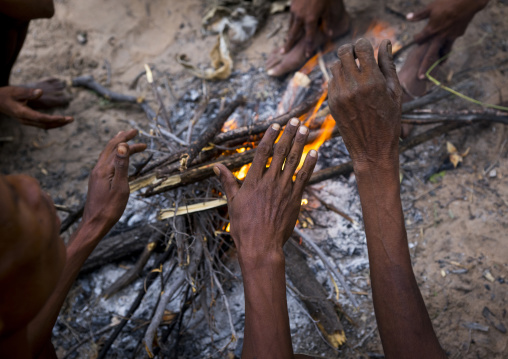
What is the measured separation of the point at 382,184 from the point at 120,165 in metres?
1.34

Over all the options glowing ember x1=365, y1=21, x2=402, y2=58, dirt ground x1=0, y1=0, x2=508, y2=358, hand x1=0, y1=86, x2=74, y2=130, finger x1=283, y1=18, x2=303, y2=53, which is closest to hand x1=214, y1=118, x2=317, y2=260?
dirt ground x1=0, y1=0, x2=508, y2=358

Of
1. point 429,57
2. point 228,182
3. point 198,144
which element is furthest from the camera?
point 429,57

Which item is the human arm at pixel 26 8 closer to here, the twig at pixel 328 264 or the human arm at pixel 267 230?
the human arm at pixel 267 230

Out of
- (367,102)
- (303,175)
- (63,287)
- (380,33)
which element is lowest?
(63,287)

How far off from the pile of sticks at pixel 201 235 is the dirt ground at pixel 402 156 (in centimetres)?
23

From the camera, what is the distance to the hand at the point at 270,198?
1.77m

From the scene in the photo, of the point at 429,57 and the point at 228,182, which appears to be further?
the point at 429,57

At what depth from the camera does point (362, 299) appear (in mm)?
2619

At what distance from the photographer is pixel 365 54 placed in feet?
5.76

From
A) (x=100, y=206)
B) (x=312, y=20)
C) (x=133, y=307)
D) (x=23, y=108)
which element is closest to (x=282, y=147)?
(x=100, y=206)

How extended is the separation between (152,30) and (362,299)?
11.8 ft

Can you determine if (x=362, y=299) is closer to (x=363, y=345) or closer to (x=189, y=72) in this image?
(x=363, y=345)

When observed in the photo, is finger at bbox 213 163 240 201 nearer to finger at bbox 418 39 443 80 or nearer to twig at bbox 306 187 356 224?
twig at bbox 306 187 356 224

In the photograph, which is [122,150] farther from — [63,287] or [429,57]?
[429,57]
